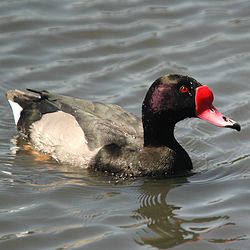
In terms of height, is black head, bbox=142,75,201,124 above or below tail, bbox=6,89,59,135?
above

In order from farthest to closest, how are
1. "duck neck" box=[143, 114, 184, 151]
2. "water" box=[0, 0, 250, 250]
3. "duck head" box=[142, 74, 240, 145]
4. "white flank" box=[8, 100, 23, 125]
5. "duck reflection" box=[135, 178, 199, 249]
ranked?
"white flank" box=[8, 100, 23, 125] → "duck neck" box=[143, 114, 184, 151] → "duck head" box=[142, 74, 240, 145] → "water" box=[0, 0, 250, 250] → "duck reflection" box=[135, 178, 199, 249]

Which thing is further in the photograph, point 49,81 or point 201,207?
point 49,81

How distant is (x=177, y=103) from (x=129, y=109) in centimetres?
215

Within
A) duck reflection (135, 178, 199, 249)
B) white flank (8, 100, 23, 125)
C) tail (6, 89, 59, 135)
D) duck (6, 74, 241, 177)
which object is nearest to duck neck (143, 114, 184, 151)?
duck (6, 74, 241, 177)

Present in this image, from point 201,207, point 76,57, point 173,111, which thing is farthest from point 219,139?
point 76,57

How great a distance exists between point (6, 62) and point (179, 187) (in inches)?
180

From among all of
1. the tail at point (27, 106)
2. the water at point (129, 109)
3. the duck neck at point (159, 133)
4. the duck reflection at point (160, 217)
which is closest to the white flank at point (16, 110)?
the tail at point (27, 106)

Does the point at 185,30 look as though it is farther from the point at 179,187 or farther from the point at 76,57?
the point at 179,187

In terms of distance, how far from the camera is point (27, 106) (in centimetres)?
1160

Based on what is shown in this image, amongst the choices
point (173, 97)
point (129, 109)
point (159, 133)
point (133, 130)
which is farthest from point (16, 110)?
point (173, 97)

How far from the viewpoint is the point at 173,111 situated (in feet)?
32.7

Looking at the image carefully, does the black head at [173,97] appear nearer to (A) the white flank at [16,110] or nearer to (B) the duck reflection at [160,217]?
(B) the duck reflection at [160,217]

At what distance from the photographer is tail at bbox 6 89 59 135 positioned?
11289mm

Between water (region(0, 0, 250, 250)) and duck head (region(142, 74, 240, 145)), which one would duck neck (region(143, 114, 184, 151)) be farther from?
water (region(0, 0, 250, 250))
